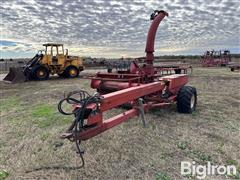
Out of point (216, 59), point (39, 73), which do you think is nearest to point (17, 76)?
point (39, 73)

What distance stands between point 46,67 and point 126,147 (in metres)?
12.3

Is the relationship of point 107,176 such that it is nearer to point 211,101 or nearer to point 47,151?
point 47,151

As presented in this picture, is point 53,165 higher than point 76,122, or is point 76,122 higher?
point 76,122

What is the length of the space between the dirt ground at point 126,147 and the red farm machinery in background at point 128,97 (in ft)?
1.32

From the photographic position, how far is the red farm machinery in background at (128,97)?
9.95 ft

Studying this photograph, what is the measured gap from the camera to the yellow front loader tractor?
14547 millimetres

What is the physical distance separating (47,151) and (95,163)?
0.90 m

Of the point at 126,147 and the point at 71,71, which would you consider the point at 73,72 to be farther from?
the point at 126,147

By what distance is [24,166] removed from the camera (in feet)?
11.2

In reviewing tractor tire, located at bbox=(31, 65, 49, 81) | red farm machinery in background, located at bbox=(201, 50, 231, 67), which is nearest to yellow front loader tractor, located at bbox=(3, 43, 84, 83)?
tractor tire, located at bbox=(31, 65, 49, 81)

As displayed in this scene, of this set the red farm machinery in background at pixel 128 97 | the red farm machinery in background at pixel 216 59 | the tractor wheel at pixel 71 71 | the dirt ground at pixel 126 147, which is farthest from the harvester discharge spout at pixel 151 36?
the red farm machinery in background at pixel 216 59

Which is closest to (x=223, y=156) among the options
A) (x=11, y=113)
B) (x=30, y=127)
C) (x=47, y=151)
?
(x=47, y=151)

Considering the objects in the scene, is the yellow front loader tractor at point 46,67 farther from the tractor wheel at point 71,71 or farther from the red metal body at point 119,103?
the red metal body at point 119,103

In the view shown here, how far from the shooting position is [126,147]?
3.95m
